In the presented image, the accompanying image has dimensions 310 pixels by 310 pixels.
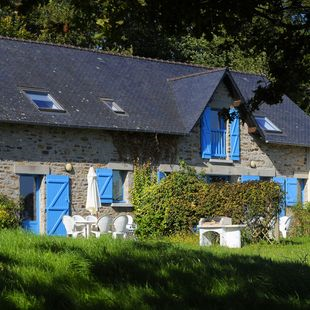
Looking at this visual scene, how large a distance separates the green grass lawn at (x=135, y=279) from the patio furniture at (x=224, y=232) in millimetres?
6447

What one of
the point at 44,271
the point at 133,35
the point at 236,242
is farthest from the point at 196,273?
the point at 133,35

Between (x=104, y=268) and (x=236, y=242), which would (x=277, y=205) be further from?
(x=104, y=268)

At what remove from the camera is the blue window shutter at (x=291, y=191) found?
24703 mm

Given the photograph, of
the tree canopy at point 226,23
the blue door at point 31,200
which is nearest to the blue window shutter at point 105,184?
the blue door at point 31,200

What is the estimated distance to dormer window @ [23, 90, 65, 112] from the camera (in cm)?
1906

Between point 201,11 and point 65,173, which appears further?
point 65,173

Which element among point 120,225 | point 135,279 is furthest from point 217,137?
point 135,279

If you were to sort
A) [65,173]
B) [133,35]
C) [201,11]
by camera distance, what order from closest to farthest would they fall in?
[201,11] < [65,173] < [133,35]

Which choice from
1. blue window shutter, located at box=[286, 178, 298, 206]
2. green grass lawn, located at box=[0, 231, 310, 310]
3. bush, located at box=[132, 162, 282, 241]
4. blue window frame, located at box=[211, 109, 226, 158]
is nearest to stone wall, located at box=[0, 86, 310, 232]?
blue window frame, located at box=[211, 109, 226, 158]

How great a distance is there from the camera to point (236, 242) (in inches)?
615

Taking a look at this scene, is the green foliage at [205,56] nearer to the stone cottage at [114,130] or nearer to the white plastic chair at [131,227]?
the stone cottage at [114,130]

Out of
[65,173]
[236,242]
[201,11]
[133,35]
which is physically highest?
[133,35]

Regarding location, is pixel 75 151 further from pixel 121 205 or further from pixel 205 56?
pixel 205 56

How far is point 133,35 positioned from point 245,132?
1088cm
